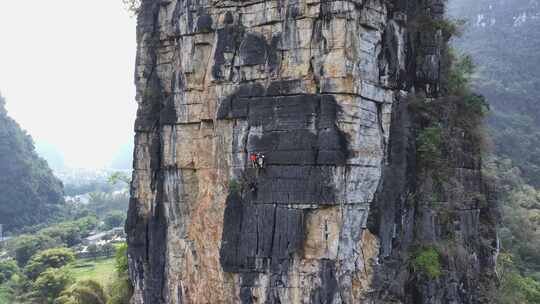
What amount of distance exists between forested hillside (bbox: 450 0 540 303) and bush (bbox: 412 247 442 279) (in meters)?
2.69

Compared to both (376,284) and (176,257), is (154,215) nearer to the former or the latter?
(176,257)

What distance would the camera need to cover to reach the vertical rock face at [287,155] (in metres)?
10.5

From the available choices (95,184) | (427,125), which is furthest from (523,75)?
(95,184)

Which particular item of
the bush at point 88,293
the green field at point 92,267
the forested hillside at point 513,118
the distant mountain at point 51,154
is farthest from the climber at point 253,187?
the distant mountain at point 51,154

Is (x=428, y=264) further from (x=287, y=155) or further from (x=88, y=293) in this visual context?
(x=88, y=293)

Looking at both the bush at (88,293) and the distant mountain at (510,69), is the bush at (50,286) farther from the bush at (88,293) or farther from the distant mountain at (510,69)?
the distant mountain at (510,69)

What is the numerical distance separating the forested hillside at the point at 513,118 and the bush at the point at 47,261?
26.0m

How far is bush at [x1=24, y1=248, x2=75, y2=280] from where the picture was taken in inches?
1150

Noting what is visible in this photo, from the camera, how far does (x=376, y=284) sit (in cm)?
1132

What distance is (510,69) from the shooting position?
42.6m

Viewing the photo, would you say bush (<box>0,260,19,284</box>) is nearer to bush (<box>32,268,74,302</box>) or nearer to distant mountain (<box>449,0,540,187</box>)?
bush (<box>32,268,74,302</box>)

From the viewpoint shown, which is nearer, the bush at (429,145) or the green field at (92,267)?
the bush at (429,145)

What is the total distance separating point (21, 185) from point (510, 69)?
166 ft

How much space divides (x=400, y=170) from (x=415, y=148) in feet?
3.37
